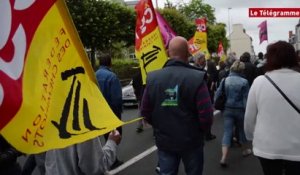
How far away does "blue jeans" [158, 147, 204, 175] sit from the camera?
4.43 meters

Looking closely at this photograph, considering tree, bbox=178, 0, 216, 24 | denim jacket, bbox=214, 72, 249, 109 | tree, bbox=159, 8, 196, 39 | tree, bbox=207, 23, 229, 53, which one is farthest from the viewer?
tree, bbox=178, 0, 216, 24

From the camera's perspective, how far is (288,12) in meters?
21.5

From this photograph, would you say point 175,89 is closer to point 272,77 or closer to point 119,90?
point 272,77

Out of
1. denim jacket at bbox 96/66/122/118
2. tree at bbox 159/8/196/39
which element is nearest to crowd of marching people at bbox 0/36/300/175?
denim jacket at bbox 96/66/122/118

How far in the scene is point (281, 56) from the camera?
13.1 feet

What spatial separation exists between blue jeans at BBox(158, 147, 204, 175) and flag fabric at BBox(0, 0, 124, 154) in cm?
188

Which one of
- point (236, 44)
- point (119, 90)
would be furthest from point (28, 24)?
point (236, 44)

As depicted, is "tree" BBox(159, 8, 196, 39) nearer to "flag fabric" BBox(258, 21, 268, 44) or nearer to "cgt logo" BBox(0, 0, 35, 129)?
"flag fabric" BBox(258, 21, 268, 44)

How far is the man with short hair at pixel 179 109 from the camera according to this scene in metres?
4.30

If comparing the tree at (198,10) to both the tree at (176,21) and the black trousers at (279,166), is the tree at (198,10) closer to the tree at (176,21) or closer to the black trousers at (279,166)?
the tree at (176,21)

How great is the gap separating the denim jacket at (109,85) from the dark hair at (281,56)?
3652mm

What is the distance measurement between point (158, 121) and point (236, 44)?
112 m

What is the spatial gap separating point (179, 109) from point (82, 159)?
1.42m

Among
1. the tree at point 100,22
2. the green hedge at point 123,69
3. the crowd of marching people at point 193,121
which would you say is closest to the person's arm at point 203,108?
the crowd of marching people at point 193,121
